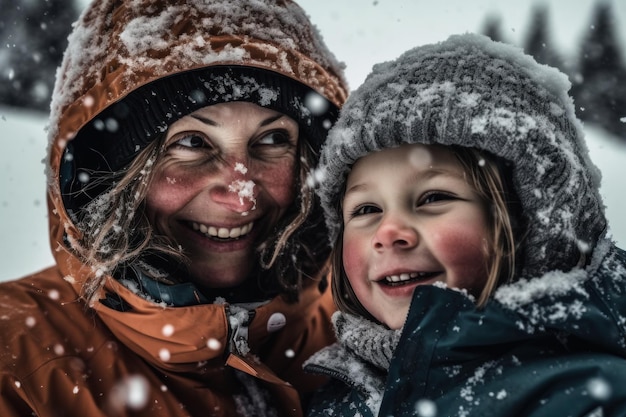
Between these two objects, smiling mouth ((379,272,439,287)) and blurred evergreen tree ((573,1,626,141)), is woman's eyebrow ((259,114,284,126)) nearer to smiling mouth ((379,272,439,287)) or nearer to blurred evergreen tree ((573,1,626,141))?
smiling mouth ((379,272,439,287))

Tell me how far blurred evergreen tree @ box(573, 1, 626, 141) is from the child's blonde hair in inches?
304

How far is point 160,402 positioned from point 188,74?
3.53ft

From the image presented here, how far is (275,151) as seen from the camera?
211cm

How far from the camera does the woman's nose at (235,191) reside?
1.95 meters

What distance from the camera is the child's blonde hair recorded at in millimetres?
1567

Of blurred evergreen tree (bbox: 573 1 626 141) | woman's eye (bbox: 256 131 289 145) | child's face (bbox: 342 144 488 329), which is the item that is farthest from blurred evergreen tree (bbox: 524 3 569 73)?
child's face (bbox: 342 144 488 329)

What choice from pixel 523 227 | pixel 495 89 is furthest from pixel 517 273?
pixel 495 89

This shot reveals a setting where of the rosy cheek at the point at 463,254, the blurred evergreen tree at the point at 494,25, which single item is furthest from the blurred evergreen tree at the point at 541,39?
the rosy cheek at the point at 463,254

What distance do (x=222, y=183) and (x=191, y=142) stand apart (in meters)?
0.19

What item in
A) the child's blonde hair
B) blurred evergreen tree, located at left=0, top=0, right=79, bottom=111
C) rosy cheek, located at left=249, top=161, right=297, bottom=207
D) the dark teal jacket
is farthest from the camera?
blurred evergreen tree, located at left=0, top=0, right=79, bottom=111

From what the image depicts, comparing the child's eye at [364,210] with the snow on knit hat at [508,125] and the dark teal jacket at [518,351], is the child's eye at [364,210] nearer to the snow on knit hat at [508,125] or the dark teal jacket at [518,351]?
the snow on knit hat at [508,125]

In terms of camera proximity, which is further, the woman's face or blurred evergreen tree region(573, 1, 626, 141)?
blurred evergreen tree region(573, 1, 626, 141)

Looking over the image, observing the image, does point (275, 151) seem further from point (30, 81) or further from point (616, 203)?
point (30, 81)

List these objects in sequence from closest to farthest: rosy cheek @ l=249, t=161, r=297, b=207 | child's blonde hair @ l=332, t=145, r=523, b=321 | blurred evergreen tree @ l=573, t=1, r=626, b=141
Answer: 1. child's blonde hair @ l=332, t=145, r=523, b=321
2. rosy cheek @ l=249, t=161, r=297, b=207
3. blurred evergreen tree @ l=573, t=1, r=626, b=141
